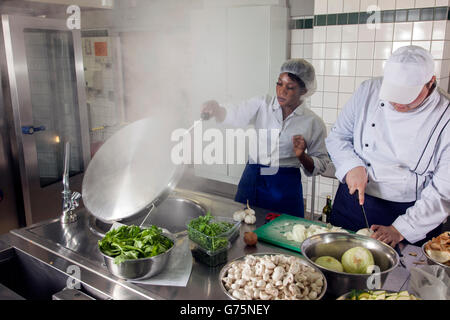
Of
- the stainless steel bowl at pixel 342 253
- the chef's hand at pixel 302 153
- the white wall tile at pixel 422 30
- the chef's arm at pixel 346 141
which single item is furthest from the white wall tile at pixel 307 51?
the stainless steel bowl at pixel 342 253

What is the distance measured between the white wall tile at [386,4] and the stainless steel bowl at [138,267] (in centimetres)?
244

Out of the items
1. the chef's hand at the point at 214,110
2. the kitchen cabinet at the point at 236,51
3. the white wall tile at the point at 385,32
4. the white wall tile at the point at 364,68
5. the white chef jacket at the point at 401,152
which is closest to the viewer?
the white chef jacket at the point at 401,152

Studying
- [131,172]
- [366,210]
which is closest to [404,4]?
[366,210]

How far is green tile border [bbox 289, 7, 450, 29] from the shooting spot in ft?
8.34

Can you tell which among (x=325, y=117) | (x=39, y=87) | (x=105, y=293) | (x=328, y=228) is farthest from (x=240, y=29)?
(x=105, y=293)

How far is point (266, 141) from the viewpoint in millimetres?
1996

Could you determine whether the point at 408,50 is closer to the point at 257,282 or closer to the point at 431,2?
the point at 257,282

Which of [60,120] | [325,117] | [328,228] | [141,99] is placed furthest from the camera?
[325,117]

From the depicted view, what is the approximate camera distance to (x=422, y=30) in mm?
2607

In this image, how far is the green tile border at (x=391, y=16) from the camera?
8.34 ft

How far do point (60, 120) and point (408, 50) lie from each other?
2.33 metres

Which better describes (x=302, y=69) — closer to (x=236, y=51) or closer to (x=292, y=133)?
(x=292, y=133)

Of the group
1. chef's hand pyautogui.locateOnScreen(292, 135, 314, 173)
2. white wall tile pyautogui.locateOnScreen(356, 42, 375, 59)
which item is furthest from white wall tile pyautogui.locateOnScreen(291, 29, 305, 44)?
chef's hand pyautogui.locateOnScreen(292, 135, 314, 173)

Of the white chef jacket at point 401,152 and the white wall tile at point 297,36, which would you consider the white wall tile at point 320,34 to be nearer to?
the white wall tile at point 297,36
